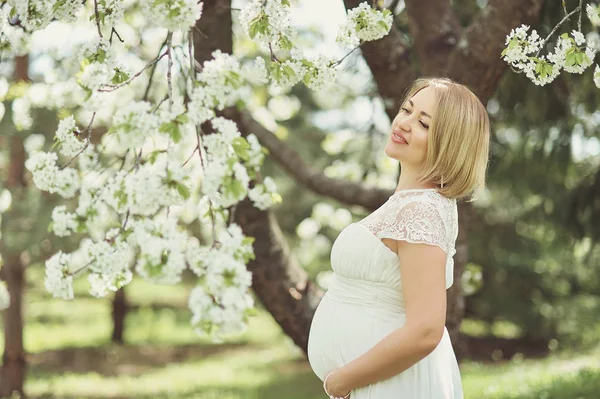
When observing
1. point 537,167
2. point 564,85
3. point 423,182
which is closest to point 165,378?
point 537,167

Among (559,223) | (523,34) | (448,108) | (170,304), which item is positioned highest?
→ (523,34)

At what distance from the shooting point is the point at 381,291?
213 cm

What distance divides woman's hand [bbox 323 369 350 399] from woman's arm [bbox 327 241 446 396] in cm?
15

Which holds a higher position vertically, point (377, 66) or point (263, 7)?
point (263, 7)

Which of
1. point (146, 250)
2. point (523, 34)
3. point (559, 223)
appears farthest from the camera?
point (559, 223)

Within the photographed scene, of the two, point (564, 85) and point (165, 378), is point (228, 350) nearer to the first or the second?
point (165, 378)

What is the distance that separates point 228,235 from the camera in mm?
1788

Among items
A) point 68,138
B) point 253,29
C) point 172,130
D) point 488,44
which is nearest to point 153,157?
point 172,130

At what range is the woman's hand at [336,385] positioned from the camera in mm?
2148

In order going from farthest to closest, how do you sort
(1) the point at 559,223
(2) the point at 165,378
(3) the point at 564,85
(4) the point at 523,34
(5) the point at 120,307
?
(5) the point at 120,307
(2) the point at 165,378
(1) the point at 559,223
(3) the point at 564,85
(4) the point at 523,34

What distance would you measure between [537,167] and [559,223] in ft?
4.39

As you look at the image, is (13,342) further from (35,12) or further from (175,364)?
(35,12)

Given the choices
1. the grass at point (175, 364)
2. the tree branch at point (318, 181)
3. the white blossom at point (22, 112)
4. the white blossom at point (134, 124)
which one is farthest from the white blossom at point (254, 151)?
the white blossom at point (22, 112)

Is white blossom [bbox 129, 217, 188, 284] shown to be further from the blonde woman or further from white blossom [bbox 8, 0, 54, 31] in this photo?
white blossom [bbox 8, 0, 54, 31]
